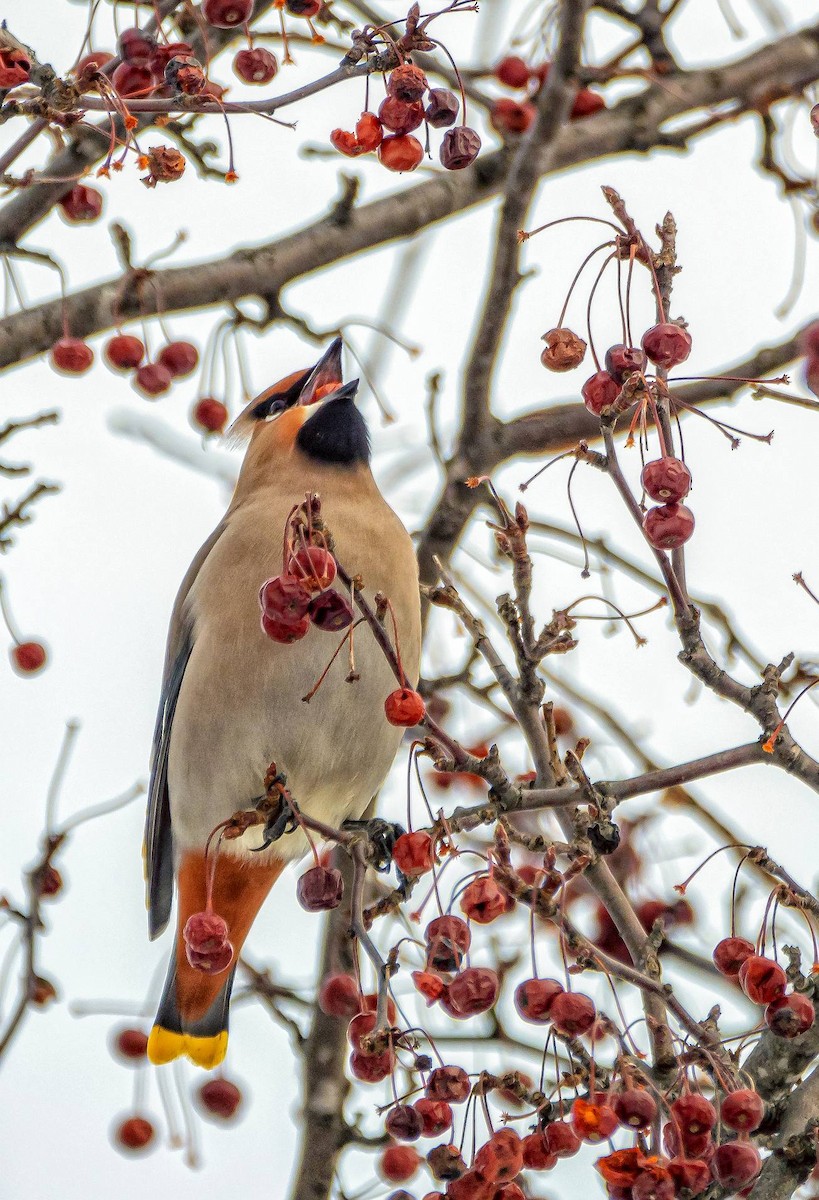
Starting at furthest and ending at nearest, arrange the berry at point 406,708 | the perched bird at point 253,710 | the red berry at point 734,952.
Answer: the perched bird at point 253,710
the red berry at point 734,952
the berry at point 406,708

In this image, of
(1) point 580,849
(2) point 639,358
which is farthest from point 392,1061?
(2) point 639,358

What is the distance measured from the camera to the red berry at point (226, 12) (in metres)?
2.62

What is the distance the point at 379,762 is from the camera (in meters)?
3.67

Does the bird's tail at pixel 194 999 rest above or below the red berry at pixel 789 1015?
above

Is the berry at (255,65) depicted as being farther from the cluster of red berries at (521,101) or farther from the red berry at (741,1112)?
the red berry at (741,1112)

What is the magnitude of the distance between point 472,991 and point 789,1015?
45 cm

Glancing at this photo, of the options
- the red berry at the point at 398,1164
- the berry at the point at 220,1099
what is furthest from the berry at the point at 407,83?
the berry at the point at 220,1099

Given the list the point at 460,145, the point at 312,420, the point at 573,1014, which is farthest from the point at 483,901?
the point at 312,420

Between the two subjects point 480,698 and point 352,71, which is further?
point 480,698

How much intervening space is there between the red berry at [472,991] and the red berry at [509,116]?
8.16ft

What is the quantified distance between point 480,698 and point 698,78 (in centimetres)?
176

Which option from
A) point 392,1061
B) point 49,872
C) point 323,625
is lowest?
point 392,1061

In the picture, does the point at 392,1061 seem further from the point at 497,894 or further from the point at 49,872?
the point at 49,872

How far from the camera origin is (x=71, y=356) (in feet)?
11.1
